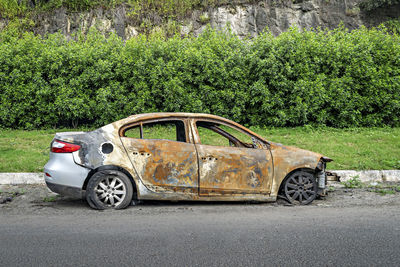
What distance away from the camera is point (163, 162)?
551cm

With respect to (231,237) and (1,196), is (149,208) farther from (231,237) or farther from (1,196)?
(1,196)

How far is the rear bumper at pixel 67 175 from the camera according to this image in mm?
5340

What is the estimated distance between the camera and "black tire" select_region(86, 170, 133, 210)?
17.6 ft

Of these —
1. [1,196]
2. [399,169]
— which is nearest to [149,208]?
[1,196]

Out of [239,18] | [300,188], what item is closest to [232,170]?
[300,188]

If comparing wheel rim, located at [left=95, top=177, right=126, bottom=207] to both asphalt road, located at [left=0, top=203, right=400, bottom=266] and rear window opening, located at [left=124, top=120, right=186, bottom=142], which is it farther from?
rear window opening, located at [left=124, top=120, right=186, bottom=142]

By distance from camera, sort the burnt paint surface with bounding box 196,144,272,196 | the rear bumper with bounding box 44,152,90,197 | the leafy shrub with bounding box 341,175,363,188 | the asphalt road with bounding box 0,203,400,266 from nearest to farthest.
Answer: the asphalt road with bounding box 0,203,400,266
the rear bumper with bounding box 44,152,90,197
the burnt paint surface with bounding box 196,144,272,196
the leafy shrub with bounding box 341,175,363,188

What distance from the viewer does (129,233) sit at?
4.32 meters

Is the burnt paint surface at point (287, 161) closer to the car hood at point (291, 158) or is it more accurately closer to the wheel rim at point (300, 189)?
the car hood at point (291, 158)

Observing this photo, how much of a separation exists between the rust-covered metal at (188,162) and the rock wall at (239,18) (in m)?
23.3

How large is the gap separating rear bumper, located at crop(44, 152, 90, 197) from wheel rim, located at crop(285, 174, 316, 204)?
311 centimetres

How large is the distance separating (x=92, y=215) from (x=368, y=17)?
33.4 metres

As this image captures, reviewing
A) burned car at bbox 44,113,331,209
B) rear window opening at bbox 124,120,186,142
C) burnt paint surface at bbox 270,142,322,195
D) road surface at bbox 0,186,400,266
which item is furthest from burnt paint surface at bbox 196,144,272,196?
rear window opening at bbox 124,120,186,142

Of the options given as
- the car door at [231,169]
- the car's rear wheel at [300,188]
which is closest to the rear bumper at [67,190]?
the car door at [231,169]
